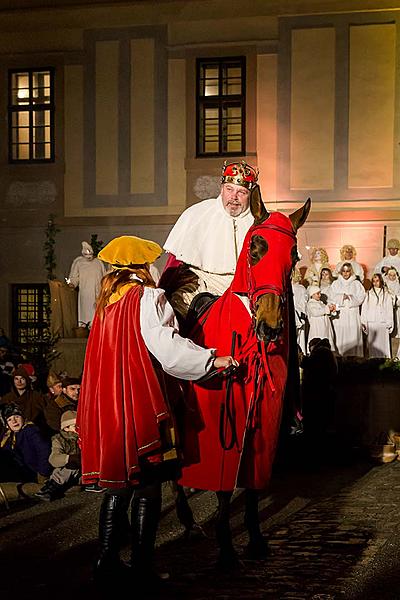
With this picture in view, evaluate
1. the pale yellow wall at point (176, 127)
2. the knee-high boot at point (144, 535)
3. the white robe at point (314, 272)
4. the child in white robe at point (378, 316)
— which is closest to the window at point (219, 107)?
the pale yellow wall at point (176, 127)

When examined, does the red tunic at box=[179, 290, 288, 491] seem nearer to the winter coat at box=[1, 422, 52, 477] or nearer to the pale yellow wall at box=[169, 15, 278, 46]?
the winter coat at box=[1, 422, 52, 477]

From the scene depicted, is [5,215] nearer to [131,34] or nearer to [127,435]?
[131,34]

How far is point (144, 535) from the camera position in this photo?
17.6 feet

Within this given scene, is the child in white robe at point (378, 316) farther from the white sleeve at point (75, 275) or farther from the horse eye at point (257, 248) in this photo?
the horse eye at point (257, 248)

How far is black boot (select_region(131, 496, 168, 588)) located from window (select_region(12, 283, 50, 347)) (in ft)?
47.1

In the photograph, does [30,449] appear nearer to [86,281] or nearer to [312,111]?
[86,281]

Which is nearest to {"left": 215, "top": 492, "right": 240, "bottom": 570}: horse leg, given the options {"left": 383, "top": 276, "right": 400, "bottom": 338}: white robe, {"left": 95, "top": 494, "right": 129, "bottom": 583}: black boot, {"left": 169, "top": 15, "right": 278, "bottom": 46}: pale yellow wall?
{"left": 95, "top": 494, "right": 129, "bottom": 583}: black boot

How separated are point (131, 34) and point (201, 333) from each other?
14723mm

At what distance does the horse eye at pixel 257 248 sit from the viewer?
549cm

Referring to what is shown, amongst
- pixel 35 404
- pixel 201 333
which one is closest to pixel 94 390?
pixel 201 333

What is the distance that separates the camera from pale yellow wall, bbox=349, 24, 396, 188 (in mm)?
18609

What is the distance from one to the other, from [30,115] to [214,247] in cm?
1401

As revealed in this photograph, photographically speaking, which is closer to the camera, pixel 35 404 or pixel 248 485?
pixel 248 485

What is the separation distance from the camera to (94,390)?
214 inches
